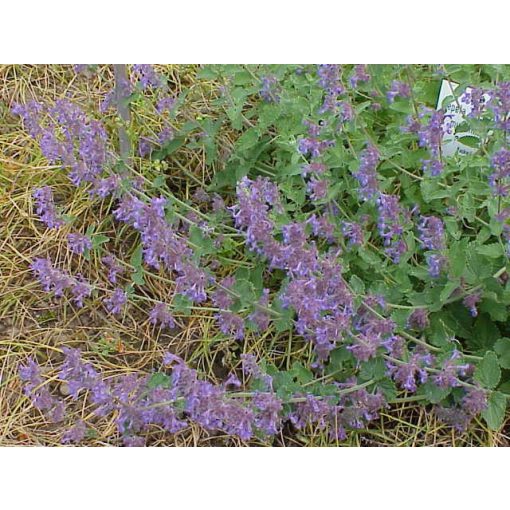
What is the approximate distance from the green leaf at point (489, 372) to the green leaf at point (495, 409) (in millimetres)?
29

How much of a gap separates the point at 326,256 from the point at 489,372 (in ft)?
1.58

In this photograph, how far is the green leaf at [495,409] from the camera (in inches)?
70.1

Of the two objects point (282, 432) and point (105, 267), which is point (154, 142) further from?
point (282, 432)

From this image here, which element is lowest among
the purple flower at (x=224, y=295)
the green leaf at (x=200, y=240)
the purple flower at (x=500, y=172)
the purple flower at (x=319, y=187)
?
the purple flower at (x=224, y=295)

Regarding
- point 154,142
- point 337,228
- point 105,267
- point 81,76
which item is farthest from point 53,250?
point 337,228

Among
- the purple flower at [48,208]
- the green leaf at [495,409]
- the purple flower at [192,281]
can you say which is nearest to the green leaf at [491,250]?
the green leaf at [495,409]

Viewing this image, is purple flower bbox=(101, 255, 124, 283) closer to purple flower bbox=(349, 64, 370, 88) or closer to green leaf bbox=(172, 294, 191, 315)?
green leaf bbox=(172, 294, 191, 315)

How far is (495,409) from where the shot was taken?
5.88 ft

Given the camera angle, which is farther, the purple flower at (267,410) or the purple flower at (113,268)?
the purple flower at (113,268)

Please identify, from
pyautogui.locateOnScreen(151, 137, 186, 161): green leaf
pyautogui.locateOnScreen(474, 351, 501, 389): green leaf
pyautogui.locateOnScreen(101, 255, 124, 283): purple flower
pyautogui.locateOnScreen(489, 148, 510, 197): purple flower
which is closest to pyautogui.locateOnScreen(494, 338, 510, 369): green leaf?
pyautogui.locateOnScreen(474, 351, 501, 389): green leaf

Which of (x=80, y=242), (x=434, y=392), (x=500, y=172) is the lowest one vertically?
(x=434, y=392)

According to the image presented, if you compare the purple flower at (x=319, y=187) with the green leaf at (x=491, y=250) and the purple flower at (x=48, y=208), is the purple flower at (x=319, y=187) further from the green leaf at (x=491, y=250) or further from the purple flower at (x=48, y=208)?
the purple flower at (x=48, y=208)

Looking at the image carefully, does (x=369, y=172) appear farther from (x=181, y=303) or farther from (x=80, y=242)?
(x=80, y=242)

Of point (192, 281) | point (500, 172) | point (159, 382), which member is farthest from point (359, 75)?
point (159, 382)
